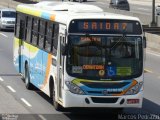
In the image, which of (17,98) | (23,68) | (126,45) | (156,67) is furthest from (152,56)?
(126,45)

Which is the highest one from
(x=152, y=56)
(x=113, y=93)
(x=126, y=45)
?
(x=126, y=45)

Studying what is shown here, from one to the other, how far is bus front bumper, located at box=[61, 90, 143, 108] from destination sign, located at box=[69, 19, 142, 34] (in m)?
1.66

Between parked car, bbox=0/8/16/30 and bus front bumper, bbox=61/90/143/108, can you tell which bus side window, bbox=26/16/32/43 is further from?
parked car, bbox=0/8/16/30

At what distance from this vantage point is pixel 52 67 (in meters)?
17.1

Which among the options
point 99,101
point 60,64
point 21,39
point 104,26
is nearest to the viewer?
point 99,101

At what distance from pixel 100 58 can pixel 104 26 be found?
33.8 inches

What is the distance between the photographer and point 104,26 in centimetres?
1564

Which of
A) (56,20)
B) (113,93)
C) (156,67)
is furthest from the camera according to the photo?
(156,67)

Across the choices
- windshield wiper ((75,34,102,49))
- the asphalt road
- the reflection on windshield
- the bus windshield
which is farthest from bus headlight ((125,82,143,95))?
the reflection on windshield

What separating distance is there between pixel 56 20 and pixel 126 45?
2369mm

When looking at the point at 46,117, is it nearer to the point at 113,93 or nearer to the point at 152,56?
the point at 113,93

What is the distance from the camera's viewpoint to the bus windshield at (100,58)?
15.4 meters

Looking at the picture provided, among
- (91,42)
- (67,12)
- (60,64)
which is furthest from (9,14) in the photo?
(91,42)

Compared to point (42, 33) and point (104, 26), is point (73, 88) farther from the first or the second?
point (42, 33)
